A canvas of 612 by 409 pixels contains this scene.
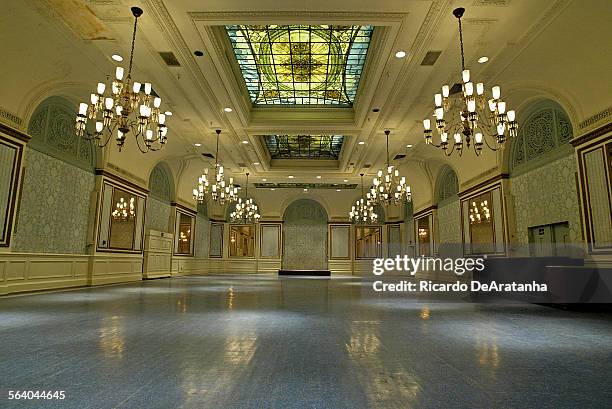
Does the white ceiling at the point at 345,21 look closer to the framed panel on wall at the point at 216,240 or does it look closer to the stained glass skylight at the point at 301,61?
the stained glass skylight at the point at 301,61

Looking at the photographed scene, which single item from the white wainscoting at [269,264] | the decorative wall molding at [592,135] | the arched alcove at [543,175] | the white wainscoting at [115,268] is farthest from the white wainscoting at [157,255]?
the decorative wall molding at [592,135]

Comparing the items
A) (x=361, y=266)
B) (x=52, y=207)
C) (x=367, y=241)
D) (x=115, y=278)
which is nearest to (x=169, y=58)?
(x=52, y=207)

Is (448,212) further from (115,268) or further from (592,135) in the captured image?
(115,268)

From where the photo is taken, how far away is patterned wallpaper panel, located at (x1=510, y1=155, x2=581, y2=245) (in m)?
7.59

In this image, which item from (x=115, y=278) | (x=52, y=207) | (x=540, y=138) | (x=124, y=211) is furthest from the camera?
(x=124, y=211)

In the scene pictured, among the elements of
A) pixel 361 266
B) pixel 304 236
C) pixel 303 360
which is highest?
pixel 304 236

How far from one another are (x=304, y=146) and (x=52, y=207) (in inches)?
365

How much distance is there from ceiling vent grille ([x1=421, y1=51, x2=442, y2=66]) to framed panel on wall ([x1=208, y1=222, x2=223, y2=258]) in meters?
16.5

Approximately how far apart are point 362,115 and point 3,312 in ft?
28.8

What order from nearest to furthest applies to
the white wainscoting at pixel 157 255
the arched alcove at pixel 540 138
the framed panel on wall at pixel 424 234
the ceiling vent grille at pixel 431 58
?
the ceiling vent grille at pixel 431 58, the arched alcove at pixel 540 138, the white wainscoting at pixel 157 255, the framed panel on wall at pixel 424 234

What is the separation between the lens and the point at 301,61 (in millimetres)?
9039

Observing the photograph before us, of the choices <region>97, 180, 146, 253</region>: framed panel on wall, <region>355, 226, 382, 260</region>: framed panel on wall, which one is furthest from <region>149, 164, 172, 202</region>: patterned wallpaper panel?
<region>355, 226, 382, 260</region>: framed panel on wall

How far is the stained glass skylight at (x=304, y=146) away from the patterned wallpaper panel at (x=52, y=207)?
22.0 ft

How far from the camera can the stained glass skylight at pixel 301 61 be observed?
308 inches
